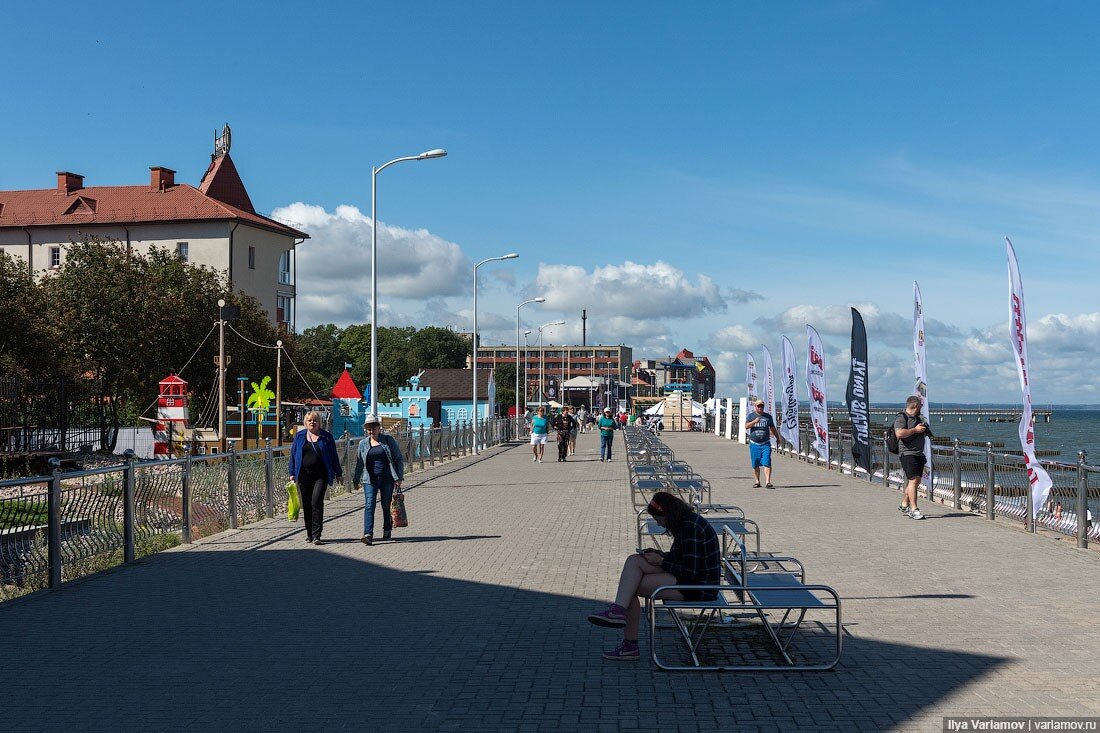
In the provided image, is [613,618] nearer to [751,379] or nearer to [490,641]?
[490,641]

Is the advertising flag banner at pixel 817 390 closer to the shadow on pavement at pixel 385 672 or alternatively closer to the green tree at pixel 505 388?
the shadow on pavement at pixel 385 672

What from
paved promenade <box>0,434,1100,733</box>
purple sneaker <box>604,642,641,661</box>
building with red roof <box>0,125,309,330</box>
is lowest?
paved promenade <box>0,434,1100,733</box>

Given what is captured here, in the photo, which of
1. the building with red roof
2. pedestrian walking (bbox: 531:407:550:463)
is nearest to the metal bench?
pedestrian walking (bbox: 531:407:550:463)

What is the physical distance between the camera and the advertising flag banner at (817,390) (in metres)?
28.2

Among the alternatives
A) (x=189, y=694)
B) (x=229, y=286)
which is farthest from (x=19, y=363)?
(x=189, y=694)

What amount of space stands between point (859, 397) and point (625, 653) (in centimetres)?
1796

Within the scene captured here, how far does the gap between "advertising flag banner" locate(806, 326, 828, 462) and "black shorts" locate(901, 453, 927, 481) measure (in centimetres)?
1222

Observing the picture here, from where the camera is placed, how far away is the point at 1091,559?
1130cm

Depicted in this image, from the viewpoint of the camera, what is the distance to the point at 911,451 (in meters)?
15.7

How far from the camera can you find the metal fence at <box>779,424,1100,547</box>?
1234 cm

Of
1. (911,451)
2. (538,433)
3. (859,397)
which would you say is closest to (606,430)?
(538,433)

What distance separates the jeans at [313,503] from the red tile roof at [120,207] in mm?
60332

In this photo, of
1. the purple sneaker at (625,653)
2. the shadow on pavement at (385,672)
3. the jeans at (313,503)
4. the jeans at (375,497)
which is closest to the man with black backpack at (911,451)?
the jeans at (375,497)

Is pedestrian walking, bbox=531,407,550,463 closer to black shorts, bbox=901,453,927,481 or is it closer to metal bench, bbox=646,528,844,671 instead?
black shorts, bbox=901,453,927,481
